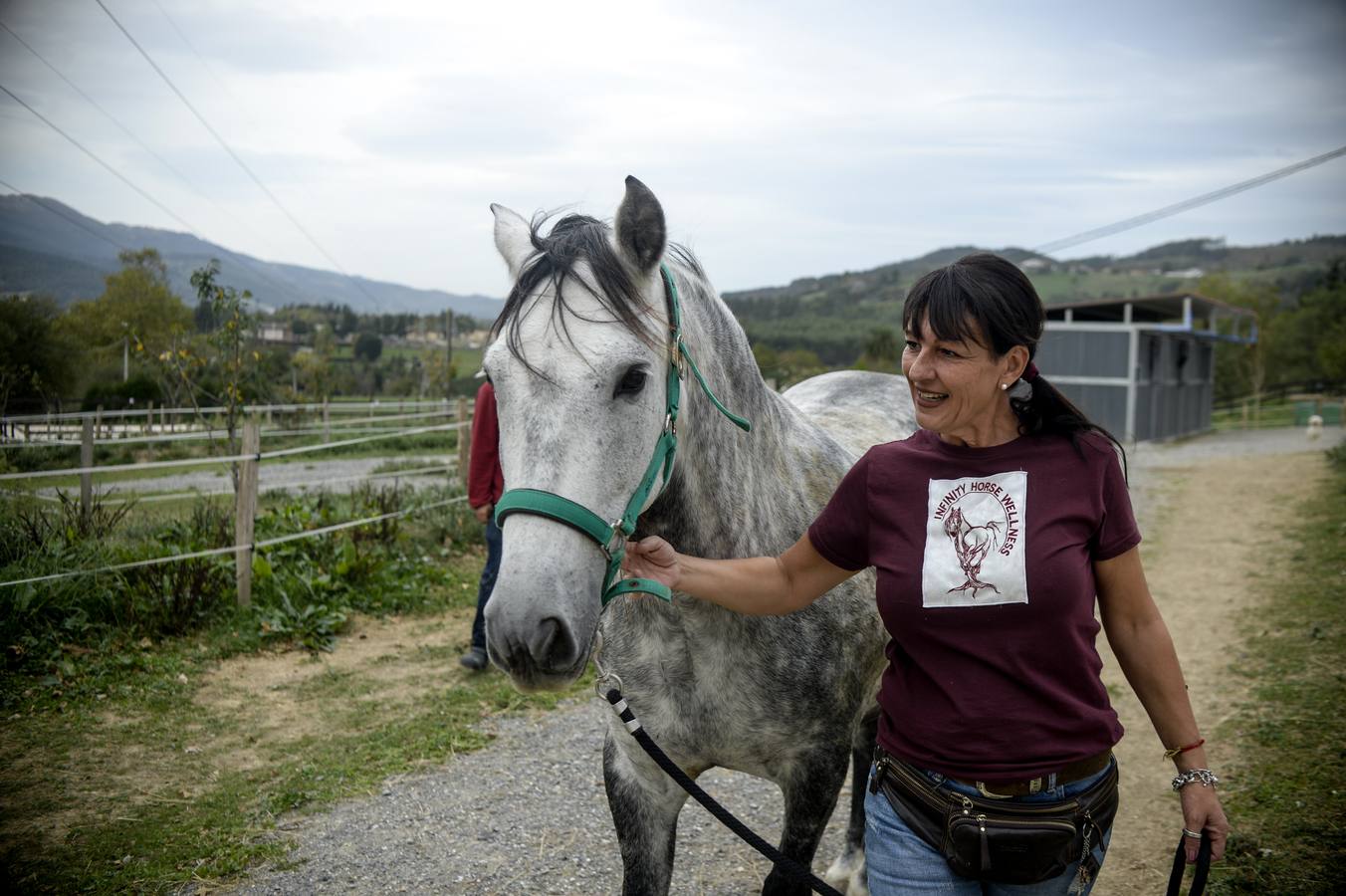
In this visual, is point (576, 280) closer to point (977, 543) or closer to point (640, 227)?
point (640, 227)

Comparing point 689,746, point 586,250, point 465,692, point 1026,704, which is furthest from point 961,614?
point 465,692

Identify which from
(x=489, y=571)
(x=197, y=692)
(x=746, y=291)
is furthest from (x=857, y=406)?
(x=746, y=291)

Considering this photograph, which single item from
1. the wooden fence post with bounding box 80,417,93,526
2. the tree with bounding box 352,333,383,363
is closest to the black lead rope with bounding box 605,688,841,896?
the wooden fence post with bounding box 80,417,93,526

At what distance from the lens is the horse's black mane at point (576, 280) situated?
161 centimetres

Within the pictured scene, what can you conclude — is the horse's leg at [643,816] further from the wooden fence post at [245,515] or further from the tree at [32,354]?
the tree at [32,354]

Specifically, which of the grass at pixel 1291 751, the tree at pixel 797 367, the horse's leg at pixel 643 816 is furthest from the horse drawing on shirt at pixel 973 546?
the tree at pixel 797 367

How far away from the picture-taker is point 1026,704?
1.47 m

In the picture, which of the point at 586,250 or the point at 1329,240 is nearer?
the point at 586,250

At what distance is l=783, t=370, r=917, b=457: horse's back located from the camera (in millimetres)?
3333

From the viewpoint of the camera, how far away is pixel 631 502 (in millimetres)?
1610

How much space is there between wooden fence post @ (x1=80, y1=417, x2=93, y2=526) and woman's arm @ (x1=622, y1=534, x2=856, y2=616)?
595 cm

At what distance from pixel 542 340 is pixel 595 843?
111 inches

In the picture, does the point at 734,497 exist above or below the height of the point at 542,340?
below

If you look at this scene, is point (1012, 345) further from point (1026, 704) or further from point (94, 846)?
point (94, 846)
